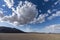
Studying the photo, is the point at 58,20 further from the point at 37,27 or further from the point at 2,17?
the point at 2,17

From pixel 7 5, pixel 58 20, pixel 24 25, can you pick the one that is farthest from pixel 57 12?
pixel 7 5

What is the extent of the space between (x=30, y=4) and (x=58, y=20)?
50cm

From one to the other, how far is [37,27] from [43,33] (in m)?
0.14

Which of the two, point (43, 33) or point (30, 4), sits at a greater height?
point (30, 4)

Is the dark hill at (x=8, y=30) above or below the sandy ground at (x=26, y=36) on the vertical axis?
above

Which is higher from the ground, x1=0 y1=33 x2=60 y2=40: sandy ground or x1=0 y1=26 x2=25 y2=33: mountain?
x1=0 y1=26 x2=25 y2=33: mountain

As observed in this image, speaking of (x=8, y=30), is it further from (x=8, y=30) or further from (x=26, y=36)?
(x=26, y=36)

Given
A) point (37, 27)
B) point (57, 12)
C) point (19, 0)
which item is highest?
point (19, 0)

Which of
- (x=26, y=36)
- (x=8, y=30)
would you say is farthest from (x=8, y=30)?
(x=26, y=36)

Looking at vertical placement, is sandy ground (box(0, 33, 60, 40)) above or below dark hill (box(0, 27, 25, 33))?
below

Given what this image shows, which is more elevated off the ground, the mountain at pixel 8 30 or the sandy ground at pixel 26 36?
the mountain at pixel 8 30

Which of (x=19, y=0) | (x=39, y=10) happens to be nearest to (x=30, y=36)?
(x=39, y=10)

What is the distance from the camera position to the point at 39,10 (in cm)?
256

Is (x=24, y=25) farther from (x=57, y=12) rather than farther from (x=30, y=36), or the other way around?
(x=57, y=12)
